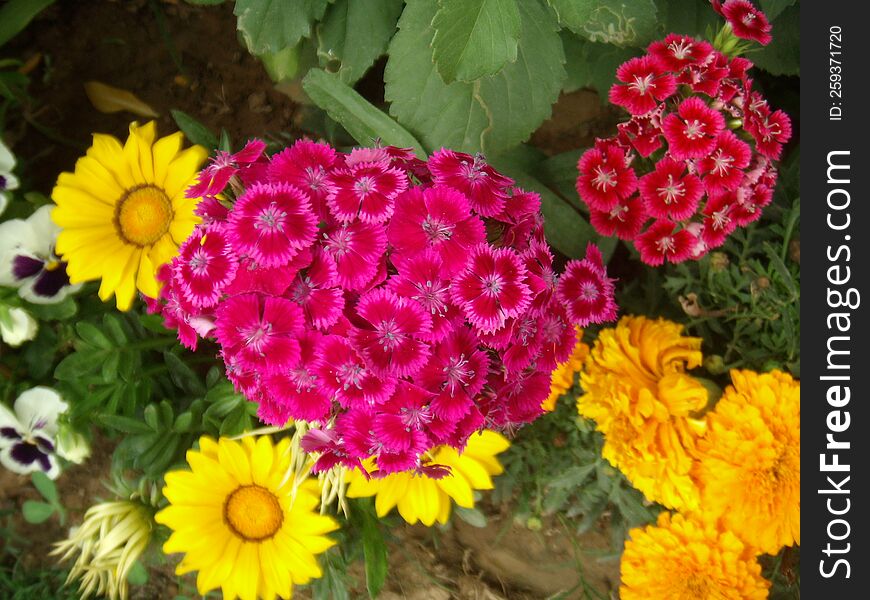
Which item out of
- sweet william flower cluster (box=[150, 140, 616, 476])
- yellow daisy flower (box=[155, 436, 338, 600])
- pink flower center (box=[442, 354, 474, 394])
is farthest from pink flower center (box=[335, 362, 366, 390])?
yellow daisy flower (box=[155, 436, 338, 600])

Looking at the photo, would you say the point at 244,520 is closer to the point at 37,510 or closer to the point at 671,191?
the point at 37,510

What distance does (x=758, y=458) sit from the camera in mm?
1142

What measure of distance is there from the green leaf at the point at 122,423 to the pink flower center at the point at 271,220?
22.3 inches

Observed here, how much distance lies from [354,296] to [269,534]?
57 cm

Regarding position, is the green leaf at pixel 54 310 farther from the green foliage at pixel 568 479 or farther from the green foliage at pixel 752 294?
the green foliage at pixel 752 294

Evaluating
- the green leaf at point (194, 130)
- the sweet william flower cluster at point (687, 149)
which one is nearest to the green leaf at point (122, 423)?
the green leaf at point (194, 130)

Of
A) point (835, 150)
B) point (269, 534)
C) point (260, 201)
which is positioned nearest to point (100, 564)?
point (269, 534)

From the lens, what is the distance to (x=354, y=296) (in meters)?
0.90

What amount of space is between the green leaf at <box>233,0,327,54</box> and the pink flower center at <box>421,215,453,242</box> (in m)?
0.54

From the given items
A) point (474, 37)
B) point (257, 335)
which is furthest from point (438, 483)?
point (474, 37)

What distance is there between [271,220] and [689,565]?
0.89 metres

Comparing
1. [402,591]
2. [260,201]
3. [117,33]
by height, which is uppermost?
[117,33]

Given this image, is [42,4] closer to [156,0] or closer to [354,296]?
[156,0]

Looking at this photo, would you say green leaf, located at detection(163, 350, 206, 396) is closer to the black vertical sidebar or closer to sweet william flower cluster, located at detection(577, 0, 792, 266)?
sweet william flower cluster, located at detection(577, 0, 792, 266)
